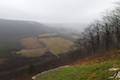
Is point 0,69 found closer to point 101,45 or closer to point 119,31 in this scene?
point 101,45

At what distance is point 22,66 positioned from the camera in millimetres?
170625

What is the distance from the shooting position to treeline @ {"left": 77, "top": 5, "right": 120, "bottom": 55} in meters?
108

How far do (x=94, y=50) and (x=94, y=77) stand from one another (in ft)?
332

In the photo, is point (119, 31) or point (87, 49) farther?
point (87, 49)

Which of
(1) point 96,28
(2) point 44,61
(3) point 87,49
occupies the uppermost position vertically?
(1) point 96,28

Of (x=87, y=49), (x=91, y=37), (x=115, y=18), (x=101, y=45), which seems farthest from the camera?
(x=87, y=49)

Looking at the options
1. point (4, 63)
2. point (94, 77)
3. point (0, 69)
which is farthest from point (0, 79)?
point (94, 77)

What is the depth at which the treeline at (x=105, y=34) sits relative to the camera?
354 ft

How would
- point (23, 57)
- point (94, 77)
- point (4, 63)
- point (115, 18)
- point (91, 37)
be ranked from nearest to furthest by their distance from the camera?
point (94, 77)
point (115, 18)
point (91, 37)
point (4, 63)
point (23, 57)

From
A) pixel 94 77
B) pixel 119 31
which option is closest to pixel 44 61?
pixel 119 31

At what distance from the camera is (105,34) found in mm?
121312

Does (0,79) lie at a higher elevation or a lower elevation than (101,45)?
lower

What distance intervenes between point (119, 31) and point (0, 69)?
86.7 m

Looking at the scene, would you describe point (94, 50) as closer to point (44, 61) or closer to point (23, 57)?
point (44, 61)
